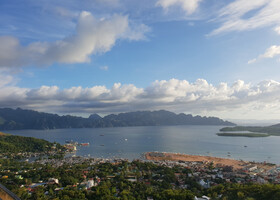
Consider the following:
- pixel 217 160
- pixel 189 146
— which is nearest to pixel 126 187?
pixel 217 160

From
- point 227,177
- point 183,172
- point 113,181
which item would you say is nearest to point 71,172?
point 113,181

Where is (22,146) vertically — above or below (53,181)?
below

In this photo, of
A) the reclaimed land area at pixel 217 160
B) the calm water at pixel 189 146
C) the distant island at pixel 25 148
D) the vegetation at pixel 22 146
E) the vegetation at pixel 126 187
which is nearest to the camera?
the vegetation at pixel 126 187

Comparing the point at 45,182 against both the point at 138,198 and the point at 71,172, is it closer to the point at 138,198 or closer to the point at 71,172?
the point at 71,172

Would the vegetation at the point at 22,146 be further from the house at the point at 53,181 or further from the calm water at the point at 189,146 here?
the house at the point at 53,181

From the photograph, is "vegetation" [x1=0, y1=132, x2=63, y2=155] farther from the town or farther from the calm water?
the town

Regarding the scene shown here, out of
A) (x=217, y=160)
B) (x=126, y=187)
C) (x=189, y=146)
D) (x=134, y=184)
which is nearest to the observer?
(x=126, y=187)

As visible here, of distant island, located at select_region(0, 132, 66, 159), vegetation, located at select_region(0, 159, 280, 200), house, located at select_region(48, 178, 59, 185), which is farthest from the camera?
distant island, located at select_region(0, 132, 66, 159)

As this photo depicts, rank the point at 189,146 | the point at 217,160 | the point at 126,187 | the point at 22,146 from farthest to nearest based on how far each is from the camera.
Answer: the point at 189,146
the point at 22,146
the point at 217,160
the point at 126,187

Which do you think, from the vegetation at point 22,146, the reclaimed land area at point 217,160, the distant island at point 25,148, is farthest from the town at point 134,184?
the vegetation at point 22,146

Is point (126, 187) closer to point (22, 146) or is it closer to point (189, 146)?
point (22, 146)

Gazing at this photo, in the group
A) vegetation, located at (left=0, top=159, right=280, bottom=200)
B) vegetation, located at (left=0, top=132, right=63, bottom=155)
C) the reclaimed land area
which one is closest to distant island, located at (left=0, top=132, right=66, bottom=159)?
vegetation, located at (left=0, top=132, right=63, bottom=155)
